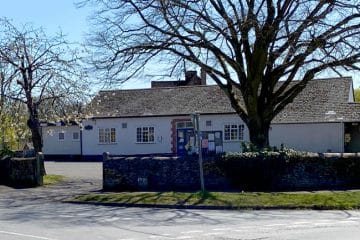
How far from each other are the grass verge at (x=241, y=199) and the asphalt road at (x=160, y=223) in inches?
38.2

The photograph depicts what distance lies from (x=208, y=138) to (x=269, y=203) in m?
9.29

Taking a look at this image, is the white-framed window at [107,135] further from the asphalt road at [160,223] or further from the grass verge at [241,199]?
the asphalt road at [160,223]

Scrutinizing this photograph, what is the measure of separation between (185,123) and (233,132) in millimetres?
3923

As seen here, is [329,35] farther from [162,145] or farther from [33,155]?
[162,145]

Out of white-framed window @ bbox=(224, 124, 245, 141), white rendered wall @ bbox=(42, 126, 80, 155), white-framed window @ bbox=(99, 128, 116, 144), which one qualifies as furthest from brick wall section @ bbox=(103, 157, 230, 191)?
white rendered wall @ bbox=(42, 126, 80, 155)

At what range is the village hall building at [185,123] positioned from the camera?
44062mm

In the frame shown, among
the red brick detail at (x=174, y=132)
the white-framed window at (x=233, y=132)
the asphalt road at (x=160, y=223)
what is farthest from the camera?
the red brick detail at (x=174, y=132)

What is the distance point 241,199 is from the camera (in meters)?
20.5

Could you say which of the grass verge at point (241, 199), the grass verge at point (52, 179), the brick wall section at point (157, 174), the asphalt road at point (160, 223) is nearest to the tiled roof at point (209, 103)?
the grass verge at point (52, 179)

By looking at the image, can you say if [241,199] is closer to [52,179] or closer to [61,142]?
[52,179]

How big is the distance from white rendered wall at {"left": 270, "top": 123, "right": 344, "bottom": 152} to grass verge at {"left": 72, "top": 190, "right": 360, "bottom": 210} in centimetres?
2131

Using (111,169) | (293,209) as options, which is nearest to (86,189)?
(111,169)

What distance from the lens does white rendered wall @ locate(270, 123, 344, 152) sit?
4331cm

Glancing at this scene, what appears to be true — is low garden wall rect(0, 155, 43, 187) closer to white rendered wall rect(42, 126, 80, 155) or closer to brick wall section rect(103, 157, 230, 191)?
brick wall section rect(103, 157, 230, 191)
